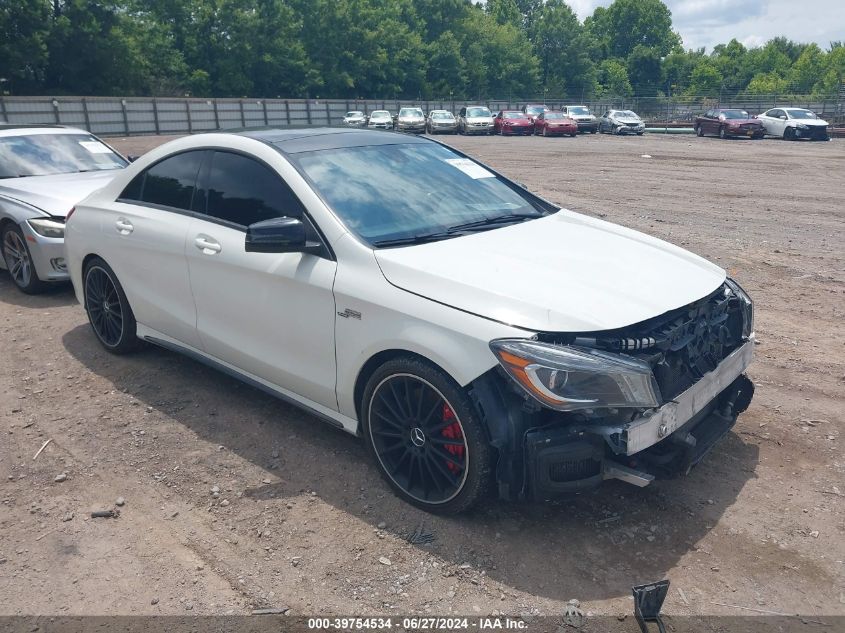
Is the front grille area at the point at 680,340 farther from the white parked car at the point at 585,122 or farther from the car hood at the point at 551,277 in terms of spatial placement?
the white parked car at the point at 585,122

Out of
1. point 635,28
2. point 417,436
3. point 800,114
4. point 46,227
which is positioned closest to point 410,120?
point 800,114

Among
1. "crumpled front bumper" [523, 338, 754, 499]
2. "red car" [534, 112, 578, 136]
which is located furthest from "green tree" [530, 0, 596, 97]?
"crumpled front bumper" [523, 338, 754, 499]

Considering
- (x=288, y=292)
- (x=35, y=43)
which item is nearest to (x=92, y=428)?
→ (x=288, y=292)

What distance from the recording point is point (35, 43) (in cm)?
4584

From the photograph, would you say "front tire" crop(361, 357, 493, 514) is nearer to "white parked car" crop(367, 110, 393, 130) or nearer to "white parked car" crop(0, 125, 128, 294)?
"white parked car" crop(0, 125, 128, 294)

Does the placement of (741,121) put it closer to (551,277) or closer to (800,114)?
(800,114)

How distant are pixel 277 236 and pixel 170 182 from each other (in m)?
1.62

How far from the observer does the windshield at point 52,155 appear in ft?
26.1

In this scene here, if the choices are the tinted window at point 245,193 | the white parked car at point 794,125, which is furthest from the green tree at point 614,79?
the tinted window at point 245,193

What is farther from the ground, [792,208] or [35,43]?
[35,43]

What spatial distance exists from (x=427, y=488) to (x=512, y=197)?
2.04 metres

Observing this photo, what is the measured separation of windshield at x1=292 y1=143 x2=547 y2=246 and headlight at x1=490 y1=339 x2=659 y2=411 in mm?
1087

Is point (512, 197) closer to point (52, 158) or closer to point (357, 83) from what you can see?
point (52, 158)

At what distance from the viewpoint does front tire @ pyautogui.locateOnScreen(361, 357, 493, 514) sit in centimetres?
312
